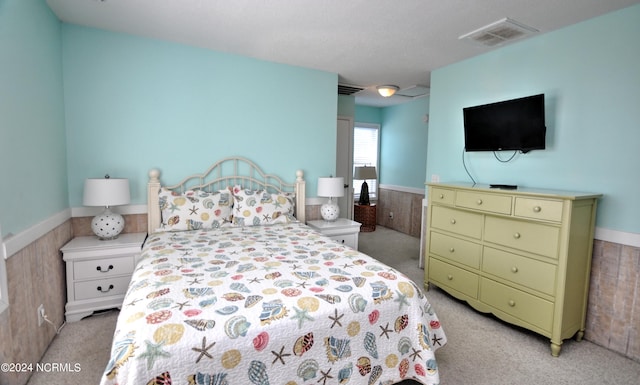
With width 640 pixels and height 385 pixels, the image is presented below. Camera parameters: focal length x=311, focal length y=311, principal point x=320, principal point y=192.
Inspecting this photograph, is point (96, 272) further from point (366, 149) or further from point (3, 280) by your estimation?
point (366, 149)

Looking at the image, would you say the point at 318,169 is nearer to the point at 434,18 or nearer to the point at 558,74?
the point at 434,18

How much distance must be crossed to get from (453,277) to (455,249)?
266 mm

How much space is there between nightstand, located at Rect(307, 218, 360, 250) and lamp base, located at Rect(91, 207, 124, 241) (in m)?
1.82

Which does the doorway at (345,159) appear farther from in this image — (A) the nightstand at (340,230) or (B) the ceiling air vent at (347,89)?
(A) the nightstand at (340,230)

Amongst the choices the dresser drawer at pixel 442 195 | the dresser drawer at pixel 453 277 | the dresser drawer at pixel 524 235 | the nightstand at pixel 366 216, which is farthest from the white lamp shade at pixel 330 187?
the nightstand at pixel 366 216

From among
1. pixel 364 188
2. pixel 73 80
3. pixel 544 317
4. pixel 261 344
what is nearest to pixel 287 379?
pixel 261 344

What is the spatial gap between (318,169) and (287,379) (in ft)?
8.81

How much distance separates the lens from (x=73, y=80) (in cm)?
265

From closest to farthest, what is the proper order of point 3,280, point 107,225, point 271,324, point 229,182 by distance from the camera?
point 271,324 → point 3,280 → point 107,225 → point 229,182

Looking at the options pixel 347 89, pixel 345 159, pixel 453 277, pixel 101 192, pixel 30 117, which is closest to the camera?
pixel 30 117

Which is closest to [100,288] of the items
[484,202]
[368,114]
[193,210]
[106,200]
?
[106,200]

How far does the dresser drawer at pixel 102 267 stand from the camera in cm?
244

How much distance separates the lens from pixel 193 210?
2.86m

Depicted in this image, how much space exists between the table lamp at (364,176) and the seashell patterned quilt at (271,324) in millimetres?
3600
